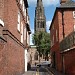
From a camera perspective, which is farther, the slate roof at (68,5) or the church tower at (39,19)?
the church tower at (39,19)

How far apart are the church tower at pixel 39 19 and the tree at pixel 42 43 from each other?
82.6 ft

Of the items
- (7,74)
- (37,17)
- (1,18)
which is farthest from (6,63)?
(37,17)

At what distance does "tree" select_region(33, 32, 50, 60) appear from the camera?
86500mm

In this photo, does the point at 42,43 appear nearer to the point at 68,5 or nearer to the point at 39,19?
the point at 39,19

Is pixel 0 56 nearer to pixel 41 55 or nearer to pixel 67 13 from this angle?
pixel 67 13

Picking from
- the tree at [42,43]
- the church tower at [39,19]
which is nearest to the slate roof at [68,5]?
the tree at [42,43]

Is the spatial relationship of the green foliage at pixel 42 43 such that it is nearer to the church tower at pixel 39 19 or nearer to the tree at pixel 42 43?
the tree at pixel 42 43

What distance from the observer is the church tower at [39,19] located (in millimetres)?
118688

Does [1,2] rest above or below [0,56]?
above

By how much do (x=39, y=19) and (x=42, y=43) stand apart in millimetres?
35531

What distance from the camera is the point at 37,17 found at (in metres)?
122

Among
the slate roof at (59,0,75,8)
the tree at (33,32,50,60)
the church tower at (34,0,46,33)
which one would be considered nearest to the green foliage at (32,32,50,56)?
the tree at (33,32,50,60)

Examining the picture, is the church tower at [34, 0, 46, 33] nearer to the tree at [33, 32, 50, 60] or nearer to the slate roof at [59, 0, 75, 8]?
the tree at [33, 32, 50, 60]

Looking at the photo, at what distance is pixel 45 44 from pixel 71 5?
5272 cm
